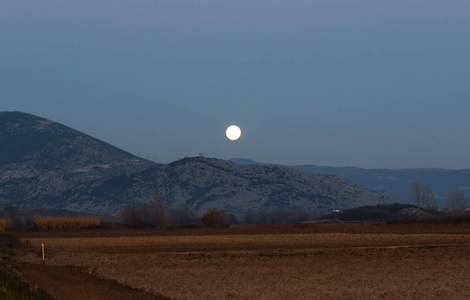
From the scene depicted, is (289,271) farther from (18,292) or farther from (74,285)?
(18,292)

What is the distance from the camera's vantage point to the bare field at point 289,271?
27.6m

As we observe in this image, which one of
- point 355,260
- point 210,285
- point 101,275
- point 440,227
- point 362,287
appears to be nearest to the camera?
point 362,287

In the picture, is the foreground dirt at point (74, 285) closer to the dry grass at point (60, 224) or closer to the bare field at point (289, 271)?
the bare field at point (289, 271)

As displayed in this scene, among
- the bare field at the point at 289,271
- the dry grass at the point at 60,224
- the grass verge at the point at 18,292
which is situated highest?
the dry grass at the point at 60,224

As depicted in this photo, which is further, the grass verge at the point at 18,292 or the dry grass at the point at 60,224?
the dry grass at the point at 60,224

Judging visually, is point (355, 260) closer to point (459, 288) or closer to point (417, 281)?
point (417, 281)

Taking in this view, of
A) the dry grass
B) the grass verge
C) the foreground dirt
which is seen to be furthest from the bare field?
the dry grass

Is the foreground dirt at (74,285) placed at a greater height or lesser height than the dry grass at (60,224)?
lesser

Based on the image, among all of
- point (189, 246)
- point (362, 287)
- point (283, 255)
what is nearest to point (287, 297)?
point (362, 287)

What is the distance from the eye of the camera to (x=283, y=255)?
47.6 meters

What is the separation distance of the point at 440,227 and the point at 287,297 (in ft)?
229

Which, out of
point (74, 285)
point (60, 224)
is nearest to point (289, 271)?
point (74, 285)

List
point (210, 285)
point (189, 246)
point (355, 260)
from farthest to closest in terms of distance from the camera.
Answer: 1. point (189, 246)
2. point (355, 260)
3. point (210, 285)

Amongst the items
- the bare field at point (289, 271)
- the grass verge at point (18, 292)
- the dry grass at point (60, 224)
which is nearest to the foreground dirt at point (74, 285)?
the bare field at point (289, 271)
